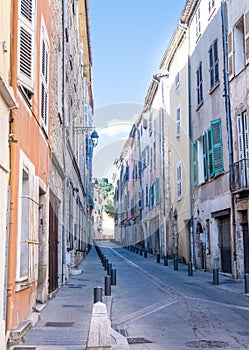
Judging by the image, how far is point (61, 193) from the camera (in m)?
14.3

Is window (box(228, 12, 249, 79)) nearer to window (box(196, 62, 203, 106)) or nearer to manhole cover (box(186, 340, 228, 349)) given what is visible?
window (box(196, 62, 203, 106))

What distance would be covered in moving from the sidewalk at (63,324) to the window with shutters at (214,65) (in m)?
10.2

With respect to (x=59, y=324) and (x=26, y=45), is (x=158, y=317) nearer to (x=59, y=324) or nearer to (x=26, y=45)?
(x=59, y=324)

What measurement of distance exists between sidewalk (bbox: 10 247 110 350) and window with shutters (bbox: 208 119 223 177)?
7719 millimetres

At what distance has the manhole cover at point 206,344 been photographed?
6.69 metres

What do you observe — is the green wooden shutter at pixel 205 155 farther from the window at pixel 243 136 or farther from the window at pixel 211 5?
the window at pixel 211 5

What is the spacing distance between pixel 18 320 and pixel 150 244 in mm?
32303

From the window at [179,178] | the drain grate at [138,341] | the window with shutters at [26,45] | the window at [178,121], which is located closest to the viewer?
the drain grate at [138,341]

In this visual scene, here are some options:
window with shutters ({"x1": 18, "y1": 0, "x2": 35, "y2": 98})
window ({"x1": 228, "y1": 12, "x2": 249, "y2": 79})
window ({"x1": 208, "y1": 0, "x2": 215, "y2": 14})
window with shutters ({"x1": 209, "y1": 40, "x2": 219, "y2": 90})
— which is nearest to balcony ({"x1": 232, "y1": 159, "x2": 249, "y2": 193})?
window ({"x1": 228, "y1": 12, "x2": 249, "y2": 79})

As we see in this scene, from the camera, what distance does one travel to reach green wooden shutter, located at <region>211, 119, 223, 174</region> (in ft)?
59.6

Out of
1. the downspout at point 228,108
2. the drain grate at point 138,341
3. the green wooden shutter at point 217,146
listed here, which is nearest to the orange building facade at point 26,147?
the drain grate at point 138,341

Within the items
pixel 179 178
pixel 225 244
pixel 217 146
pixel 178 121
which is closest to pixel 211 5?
pixel 217 146

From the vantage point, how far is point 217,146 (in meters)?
18.4

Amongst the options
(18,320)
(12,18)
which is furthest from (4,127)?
(18,320)
